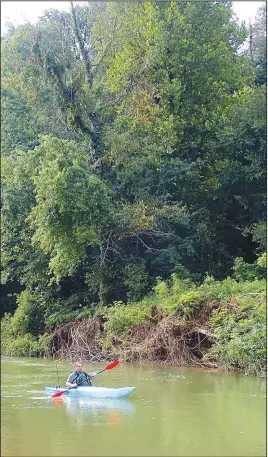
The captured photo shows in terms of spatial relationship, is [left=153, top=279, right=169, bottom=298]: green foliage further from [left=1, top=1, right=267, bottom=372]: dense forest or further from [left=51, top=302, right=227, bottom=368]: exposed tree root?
[left=51, top=302, right=227, bottom=368]: exposed tree root

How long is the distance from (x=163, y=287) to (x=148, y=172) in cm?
460

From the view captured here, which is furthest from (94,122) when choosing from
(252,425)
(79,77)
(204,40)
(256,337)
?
(252,425)

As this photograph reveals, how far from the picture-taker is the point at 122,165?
24.5 meters

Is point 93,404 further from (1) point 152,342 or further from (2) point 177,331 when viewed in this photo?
(1) point 152,342

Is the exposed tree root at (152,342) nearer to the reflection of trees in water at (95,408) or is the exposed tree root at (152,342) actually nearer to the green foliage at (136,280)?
the green foliage at (136,280)

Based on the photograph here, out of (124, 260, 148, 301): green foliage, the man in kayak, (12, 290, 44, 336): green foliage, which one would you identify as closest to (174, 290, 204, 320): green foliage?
(124, 260, 148, 301): green foliage

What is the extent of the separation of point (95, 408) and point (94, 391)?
983mm

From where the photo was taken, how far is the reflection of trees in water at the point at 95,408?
1221cm

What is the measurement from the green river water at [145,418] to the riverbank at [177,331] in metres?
0.70

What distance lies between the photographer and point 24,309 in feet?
80.8

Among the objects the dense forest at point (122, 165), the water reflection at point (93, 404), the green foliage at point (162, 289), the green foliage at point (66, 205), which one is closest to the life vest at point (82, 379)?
the water reflection at point (93, 404)

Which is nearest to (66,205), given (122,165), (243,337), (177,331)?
(122,165)

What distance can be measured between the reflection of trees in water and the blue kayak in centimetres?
13

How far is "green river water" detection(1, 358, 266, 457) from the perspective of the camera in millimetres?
10047
